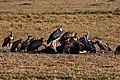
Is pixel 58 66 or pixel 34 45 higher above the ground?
pixel 58 66

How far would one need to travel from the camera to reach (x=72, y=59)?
16.9m

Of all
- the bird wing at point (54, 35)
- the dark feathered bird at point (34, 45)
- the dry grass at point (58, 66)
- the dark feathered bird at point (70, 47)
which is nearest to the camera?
the dry grass at point (58, 66)

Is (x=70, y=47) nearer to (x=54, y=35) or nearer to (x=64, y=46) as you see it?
(x=64, y=46)

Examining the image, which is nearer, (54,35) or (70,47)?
(70,47)

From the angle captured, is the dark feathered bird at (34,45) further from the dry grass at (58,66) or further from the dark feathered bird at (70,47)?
the dark feathered bird at (70,47)

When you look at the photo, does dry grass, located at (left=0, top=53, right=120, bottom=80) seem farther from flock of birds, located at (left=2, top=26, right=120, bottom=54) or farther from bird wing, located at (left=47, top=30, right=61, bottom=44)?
bird wing, located at (left=47, top=30, right=61, bottom=44)

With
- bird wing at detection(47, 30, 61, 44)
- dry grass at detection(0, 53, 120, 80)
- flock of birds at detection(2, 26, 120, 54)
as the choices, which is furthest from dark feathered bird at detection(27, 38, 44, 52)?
dry grass at detection(0, 53, 120, 80)


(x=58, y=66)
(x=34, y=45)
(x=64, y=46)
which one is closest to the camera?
(x=58, y=66)

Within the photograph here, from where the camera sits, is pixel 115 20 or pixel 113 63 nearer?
pixel 113 63

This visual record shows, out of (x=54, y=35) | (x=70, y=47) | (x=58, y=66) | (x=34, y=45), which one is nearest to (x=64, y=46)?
(x=70, y=47)

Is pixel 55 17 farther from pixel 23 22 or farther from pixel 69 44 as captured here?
pixel 69 44

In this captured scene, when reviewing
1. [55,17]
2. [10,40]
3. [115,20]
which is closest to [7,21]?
[55,17]

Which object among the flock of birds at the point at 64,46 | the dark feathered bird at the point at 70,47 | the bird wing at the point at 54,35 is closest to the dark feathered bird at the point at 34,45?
the flock of birds at the point at 64,46

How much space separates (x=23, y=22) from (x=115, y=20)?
22.2 feet
